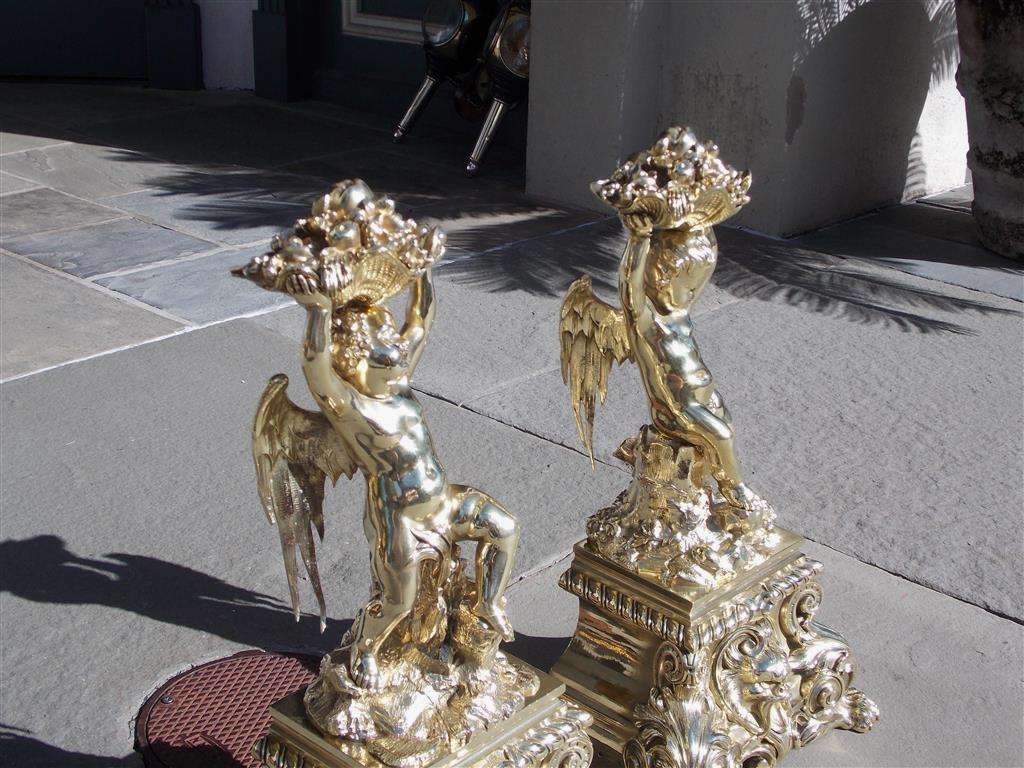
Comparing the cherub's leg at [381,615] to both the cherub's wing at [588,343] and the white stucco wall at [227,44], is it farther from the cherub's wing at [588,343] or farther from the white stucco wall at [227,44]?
the white stucco wall at [227,44]

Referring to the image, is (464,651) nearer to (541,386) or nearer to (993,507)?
(993,507)

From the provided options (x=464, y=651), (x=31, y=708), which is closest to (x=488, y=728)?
(x=464, y=651)

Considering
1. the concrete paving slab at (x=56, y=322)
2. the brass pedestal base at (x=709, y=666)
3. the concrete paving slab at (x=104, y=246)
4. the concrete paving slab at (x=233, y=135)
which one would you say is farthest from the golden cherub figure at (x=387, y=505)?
the concrete paving slab at (x=233, y=135)

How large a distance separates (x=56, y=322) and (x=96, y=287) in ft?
1.65

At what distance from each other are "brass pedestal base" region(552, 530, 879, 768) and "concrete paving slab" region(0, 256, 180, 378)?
3279 millimetres

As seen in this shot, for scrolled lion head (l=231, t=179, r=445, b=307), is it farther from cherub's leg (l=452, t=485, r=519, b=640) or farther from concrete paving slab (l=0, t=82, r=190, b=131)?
concrete paving slab (l=0, t=82, r=190, b=131)

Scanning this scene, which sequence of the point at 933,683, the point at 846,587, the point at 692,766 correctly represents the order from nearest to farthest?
the point at 692,766 < the point at 933,683 < the point at 846,587

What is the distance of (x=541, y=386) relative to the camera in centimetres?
529

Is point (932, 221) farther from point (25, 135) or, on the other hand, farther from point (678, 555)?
point (25, 135)

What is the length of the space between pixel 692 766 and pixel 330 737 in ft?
2.93

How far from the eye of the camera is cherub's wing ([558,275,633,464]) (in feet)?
9.08

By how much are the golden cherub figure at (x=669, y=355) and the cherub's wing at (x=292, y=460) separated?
0.73 metres

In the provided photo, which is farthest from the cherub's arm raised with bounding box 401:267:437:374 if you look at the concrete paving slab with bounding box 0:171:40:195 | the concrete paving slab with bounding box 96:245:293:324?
the concrete paving slab with bounding box 0:171:40:195

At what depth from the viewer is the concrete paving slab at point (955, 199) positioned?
27.2ft
